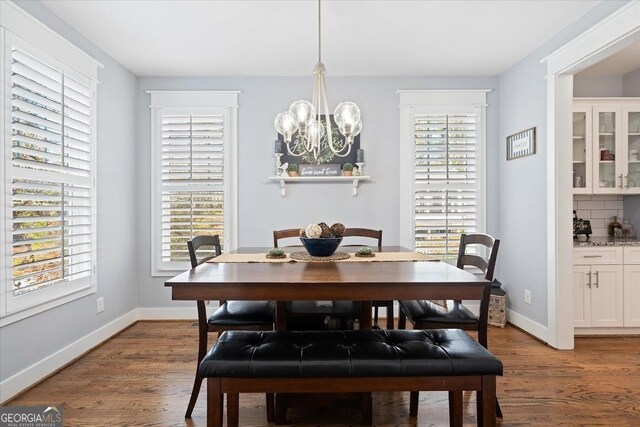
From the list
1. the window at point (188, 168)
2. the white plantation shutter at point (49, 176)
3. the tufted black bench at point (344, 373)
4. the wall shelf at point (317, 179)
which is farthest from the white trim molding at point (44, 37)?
the tufted black bench at point (344, 373)

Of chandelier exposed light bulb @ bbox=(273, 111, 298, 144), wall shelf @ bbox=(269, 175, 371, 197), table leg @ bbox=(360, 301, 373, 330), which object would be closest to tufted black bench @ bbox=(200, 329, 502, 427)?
table leg @ bbox=(360, 301, 373, 330)

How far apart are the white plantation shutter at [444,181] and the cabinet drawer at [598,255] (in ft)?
3.26

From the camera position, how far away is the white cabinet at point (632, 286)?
3361mm

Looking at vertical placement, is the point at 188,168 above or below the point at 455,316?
above

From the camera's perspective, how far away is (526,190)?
359 cm

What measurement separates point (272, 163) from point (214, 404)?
2841 mm

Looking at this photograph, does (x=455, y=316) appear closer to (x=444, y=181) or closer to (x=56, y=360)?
(x=444, y=181)

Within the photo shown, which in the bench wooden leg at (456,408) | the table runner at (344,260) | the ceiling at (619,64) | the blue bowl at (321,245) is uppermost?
the ceiling at (619,64)

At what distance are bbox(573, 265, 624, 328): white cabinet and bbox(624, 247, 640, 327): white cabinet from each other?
4 cm

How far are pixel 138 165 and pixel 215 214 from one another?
96 cm

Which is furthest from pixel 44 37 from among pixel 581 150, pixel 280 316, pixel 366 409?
pixel 581 150

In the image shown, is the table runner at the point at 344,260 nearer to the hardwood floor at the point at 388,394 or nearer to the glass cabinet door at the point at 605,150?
the hardwood floor at the point at 388,394

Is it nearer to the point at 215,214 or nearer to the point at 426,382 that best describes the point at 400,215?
the point at 215,214

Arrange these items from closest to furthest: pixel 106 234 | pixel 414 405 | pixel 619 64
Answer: pixel 414 405
pixel 106 234
pixel 619 64
